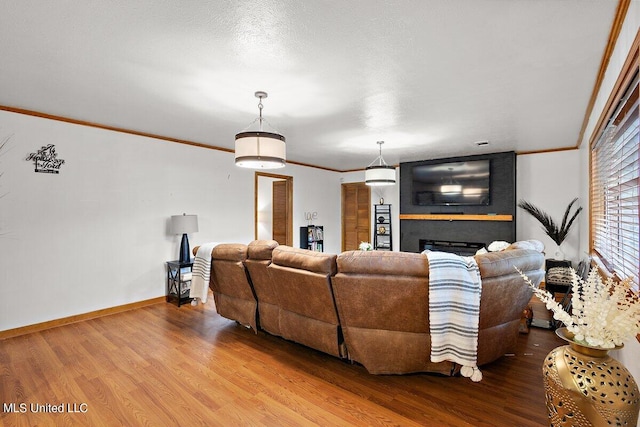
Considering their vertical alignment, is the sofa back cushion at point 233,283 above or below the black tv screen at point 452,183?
below

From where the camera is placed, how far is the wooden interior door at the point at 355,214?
7.75 m

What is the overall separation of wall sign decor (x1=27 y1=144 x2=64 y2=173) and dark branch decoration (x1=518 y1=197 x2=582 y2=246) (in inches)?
267

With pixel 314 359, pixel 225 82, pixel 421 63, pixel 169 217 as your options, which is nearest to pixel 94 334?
pixel 169 217

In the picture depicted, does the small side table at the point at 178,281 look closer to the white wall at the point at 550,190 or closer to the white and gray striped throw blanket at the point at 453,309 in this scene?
the white and gray striped throw blanket at the point at 453,309

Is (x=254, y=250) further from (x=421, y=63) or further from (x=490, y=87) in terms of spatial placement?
(x=490, y=87)

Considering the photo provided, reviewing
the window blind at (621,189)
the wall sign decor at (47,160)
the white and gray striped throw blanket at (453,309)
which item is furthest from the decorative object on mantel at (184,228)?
the window blind at (621,189)

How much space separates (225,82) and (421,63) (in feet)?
5.23

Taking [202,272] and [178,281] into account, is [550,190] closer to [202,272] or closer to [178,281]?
[202,272]

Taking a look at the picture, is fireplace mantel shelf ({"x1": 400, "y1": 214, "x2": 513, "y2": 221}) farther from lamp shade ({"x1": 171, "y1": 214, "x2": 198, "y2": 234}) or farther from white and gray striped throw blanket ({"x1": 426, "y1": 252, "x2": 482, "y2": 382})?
lamp shade ({"x1": 171, "y1": 214, "x2": 198, "y2": 234})

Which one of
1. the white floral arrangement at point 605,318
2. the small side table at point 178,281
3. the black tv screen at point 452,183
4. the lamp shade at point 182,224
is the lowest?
the small side table at point 178,281

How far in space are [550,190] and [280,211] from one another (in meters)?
5.12

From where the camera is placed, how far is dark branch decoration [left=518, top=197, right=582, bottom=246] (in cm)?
495

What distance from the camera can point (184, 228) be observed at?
4477mm

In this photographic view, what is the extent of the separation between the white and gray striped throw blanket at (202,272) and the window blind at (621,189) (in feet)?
10.8
